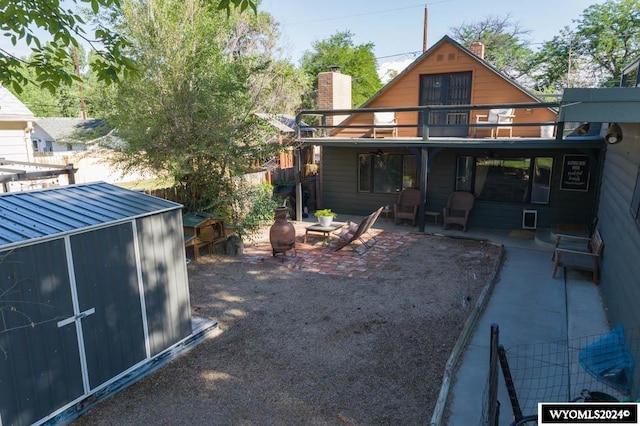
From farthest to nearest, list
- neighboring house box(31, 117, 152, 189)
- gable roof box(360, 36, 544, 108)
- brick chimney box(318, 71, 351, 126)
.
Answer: brick chimney box(318, 71, 351, 126), gable roof box(360, 36, 544, 108), neighboring house box(31, 117, 152, 189)

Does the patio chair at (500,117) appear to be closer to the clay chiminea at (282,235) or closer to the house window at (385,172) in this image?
the house window at (385,172)

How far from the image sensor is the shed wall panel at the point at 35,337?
3250mm

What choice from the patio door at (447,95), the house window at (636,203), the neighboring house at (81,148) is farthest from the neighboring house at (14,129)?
the house window at (636,203)

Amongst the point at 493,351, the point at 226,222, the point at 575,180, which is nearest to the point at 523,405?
the point at 493,351

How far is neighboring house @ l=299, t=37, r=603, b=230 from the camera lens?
9492 mm

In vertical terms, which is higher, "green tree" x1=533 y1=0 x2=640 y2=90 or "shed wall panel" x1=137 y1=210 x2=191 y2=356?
"green tree" x1=533 y1=0 x2=640 y2=90

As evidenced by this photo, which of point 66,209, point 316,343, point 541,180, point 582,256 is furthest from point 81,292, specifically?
point 541,180

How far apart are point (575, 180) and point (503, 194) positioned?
163 centimetres

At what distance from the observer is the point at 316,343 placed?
16.8 ft

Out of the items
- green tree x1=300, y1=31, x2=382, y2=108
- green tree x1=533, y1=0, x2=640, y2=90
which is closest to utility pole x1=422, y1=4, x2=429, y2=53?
green tree x1=533, y1=0, x2=640, y2=90

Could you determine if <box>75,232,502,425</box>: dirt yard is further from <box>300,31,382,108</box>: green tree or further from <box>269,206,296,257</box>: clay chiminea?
<box>300,31,382,108</box>: green tree

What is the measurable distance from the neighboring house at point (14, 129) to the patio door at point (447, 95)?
Answer: 39.7ft

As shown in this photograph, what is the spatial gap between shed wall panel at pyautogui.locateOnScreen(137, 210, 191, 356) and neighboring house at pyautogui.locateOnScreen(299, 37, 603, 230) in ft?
21.9

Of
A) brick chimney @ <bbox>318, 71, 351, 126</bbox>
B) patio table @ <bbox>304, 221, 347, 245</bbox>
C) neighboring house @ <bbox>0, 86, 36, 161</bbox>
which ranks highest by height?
brick chimney @ <bbox>318, 71, 351, 126</bbox>
